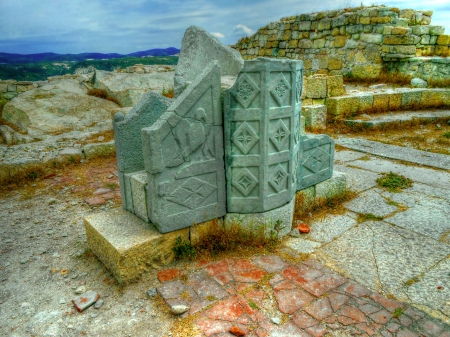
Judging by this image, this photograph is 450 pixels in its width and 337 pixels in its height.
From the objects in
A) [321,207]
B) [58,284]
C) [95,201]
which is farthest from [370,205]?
[95,201]

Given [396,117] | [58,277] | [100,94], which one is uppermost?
[100,94]

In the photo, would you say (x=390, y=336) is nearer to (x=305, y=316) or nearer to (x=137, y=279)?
(x=305, y=316)

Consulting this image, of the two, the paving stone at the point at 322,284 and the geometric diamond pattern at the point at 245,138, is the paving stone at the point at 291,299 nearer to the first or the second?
the paving stone at the point at 322,284

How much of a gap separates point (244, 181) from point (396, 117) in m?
5.99

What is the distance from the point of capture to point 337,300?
2324 mm

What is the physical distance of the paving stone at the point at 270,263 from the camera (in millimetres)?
2700

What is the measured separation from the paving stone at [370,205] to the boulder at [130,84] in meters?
5.51

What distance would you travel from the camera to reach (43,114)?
7.21 metres

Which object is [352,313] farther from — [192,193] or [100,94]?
[100,94]

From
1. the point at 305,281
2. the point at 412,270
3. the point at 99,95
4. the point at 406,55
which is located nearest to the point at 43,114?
the point at 99,95

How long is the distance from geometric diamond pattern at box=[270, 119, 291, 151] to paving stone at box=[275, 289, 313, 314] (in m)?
1.14

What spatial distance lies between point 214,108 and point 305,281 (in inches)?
59.4

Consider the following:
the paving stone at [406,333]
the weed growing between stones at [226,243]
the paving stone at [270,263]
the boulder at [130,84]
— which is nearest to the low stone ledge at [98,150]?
the boulder at [130,84]

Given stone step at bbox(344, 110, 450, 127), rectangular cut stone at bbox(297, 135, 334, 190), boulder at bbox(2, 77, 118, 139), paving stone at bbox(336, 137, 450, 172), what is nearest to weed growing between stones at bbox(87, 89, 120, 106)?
A: boulder at bbox(2, 77, 118, 139)
